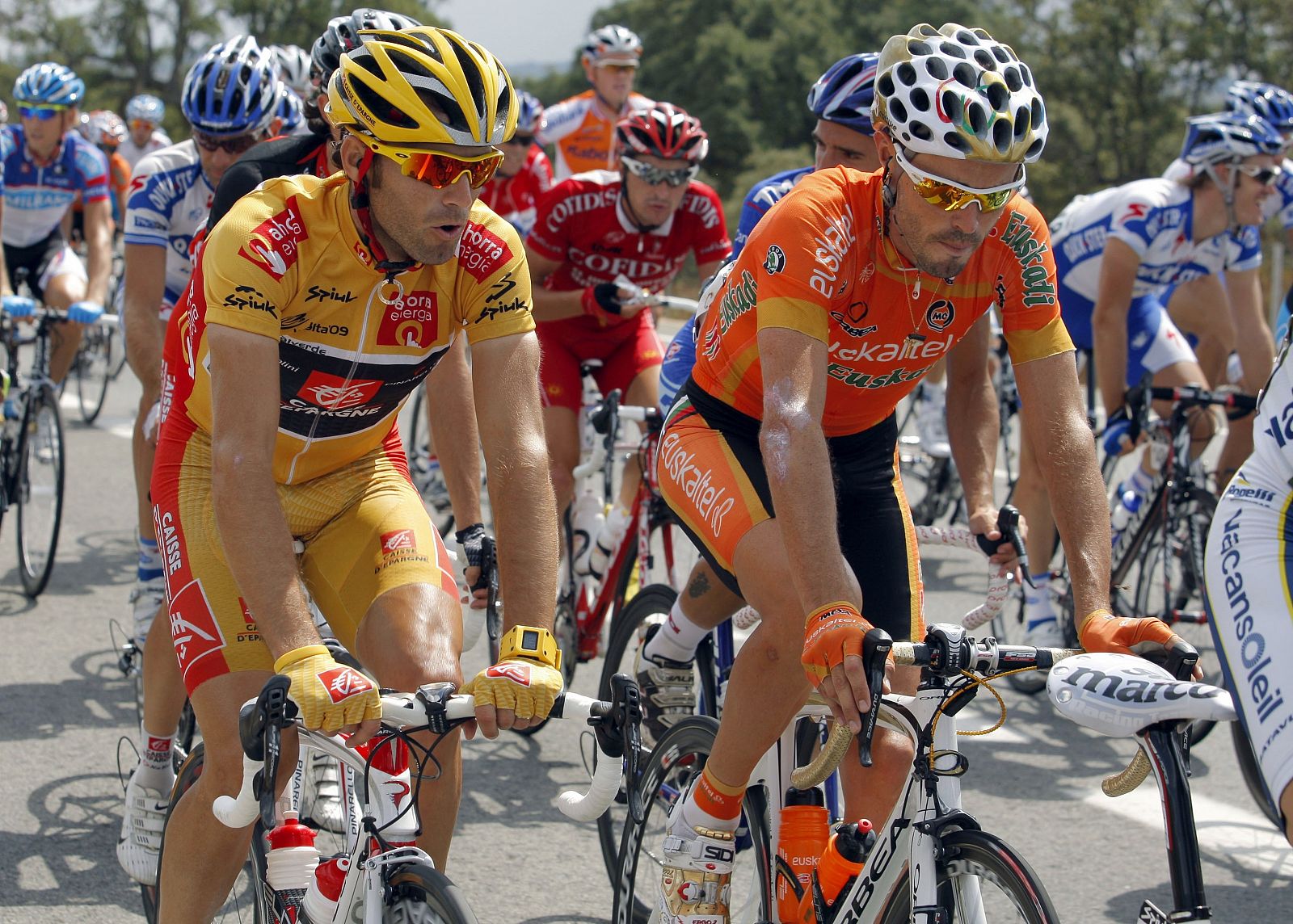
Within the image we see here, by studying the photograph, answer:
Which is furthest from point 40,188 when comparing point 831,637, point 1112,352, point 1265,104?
point 831,637

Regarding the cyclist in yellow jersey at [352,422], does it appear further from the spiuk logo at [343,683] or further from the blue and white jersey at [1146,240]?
the blue and white jersey at [1146,240]

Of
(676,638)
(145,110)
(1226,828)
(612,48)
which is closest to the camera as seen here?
(676,638)

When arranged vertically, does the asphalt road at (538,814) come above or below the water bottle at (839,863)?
below

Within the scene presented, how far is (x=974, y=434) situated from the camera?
414cm

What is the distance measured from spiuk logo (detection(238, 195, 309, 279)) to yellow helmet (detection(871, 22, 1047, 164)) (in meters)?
1.28

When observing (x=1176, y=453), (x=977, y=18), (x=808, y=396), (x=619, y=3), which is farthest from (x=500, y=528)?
(x=619, y=3)

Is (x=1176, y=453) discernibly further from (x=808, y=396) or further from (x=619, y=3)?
(x=619, y=3)

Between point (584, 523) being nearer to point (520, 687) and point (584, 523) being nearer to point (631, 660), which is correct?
point (631, 660)

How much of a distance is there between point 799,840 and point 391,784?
997mm

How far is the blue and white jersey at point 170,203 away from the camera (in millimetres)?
5824

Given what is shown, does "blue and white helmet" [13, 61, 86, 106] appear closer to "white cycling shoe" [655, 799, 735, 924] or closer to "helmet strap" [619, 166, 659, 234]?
"helmet strap" [619, 166, 659, 234]

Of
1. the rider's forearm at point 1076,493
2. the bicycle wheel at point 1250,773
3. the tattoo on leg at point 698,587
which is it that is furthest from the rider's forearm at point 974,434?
the bicycle wheel at point 1250,773

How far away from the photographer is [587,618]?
20.6ft

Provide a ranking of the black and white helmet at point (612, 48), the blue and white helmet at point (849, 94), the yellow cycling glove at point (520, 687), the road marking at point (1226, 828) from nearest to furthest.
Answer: the yellow cycling glove at point (520, 687), the road marking at point (1226, 828), the blue and white helmet at point (849, 94), the black and white helmet at point (612, 48)
